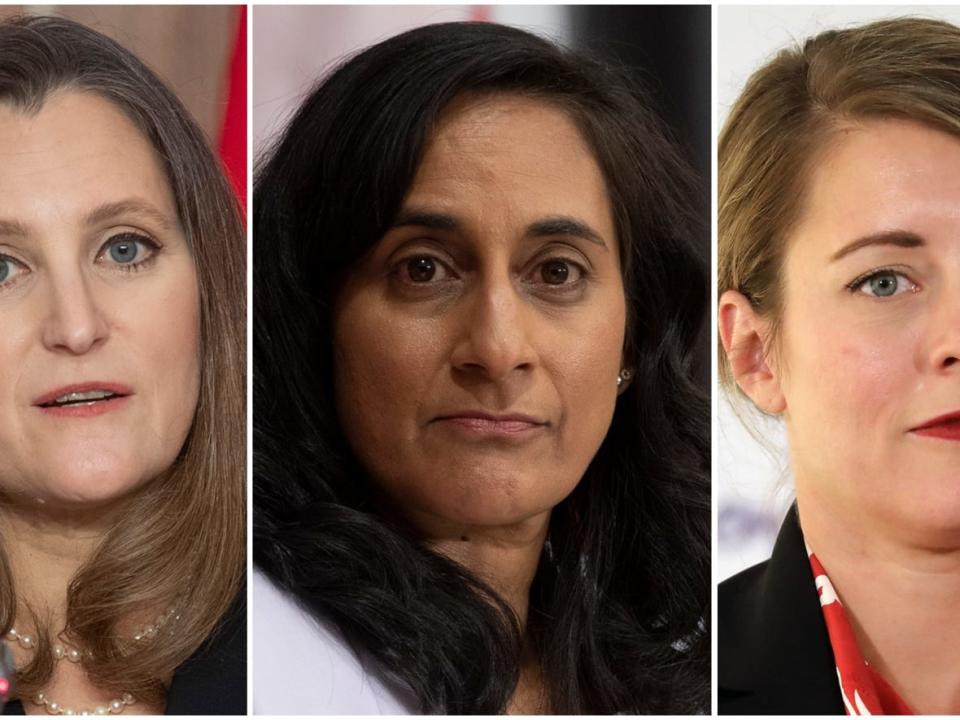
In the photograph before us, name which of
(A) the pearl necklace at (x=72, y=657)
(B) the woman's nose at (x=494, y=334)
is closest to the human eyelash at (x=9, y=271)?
(A) the pearl necklace at (x=72, y=657)

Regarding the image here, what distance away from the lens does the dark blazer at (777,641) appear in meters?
1.89

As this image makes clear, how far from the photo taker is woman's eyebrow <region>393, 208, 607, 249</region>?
70.4 inches

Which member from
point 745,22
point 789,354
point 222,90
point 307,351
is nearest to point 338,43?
point 222,90

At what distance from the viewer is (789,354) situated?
1868mm

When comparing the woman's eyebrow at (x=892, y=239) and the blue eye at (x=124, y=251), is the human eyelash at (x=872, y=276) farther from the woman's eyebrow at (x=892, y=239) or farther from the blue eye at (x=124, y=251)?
the blue eye at (x=124, y=251)

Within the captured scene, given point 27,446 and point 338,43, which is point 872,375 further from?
point 27,446

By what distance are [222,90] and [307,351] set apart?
361 millimetres

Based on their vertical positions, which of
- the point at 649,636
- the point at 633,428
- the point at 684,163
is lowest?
the point at 649,636

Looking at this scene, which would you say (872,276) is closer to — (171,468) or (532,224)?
(532,224)

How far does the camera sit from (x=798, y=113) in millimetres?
1874

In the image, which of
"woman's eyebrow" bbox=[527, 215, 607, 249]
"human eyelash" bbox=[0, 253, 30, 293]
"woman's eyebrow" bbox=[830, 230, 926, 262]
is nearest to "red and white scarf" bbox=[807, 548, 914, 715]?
"woman's eyebrow" bbox=[830, 230, 926, 262]

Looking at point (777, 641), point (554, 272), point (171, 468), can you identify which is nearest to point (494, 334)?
point (554, 272)

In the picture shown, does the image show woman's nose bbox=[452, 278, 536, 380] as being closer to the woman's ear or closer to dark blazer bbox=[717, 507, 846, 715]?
the woman's ear

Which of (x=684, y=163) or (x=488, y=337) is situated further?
(x=684, y=163)
